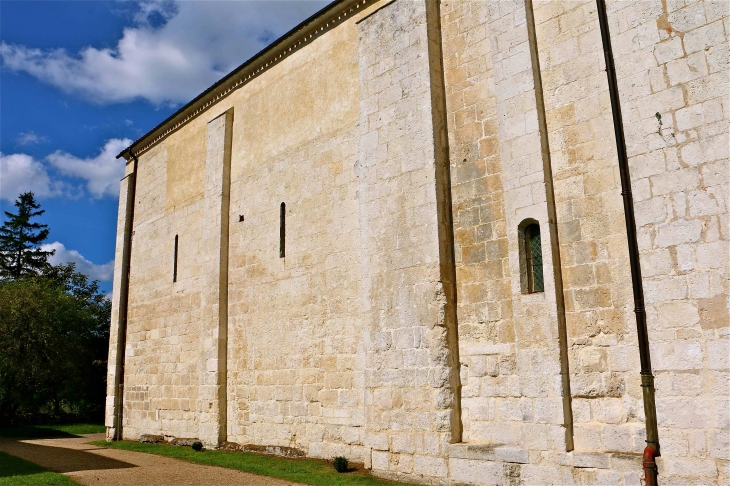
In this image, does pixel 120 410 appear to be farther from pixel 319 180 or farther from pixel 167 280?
pixel 319 180

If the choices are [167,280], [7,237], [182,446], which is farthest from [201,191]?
[7,237]

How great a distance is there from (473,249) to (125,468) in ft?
22.0

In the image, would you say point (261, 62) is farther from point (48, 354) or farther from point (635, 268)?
point (48, 354)

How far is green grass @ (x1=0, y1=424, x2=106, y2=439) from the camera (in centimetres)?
1705

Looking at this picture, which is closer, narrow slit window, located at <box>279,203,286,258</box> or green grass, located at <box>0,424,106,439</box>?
narrow slit window, located at <box>279,203,286,258</box>

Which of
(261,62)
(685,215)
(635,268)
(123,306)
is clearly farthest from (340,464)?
(123,306)

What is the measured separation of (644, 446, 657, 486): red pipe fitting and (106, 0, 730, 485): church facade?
151 mm

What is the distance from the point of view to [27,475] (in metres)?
8.66

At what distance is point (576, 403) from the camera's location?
6594 mm

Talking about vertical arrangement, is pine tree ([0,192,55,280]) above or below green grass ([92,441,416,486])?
above

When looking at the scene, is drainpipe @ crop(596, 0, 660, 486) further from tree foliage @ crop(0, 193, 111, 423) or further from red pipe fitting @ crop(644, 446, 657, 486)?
tree foliage @ crop(0, 193, 111, 423)

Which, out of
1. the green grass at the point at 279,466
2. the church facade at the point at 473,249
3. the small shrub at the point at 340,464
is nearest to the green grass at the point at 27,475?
the green grass at the point at 279,466

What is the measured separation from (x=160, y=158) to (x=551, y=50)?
11.0 m

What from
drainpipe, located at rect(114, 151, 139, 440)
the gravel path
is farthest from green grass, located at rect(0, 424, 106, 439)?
the gravel path
